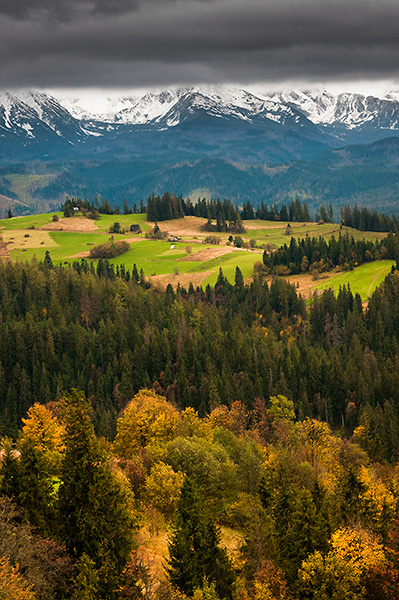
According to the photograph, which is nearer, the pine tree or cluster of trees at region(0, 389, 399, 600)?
cluster of trees at region(0, 389, 399, 600)

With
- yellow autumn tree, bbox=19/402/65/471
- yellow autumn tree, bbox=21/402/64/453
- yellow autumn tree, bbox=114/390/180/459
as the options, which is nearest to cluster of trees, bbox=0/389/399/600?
yellow autumn tree, bbox=19/402/65/471

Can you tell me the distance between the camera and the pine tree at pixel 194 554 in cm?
5241

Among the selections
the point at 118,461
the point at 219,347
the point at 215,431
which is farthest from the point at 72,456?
the point at 219,347

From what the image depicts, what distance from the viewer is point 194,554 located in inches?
2089

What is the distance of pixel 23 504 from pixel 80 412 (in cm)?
966

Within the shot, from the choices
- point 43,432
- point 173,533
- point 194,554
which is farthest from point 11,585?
point 43,432

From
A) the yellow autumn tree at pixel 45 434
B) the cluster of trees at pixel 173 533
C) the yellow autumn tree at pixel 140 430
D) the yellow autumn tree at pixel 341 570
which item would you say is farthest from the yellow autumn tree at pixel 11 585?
the yellow autumn tree at pixel 140 430

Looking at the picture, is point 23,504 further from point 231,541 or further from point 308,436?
point 308,436

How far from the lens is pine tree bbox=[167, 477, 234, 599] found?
52.4 m

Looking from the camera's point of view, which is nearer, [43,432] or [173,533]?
[173,533]

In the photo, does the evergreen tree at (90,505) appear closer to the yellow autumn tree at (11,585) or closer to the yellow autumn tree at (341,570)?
the yellow autumn tree at (11,585)

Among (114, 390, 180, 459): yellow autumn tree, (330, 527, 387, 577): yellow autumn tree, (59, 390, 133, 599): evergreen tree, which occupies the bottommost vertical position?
(114, 390, 180, 459): yellow autumn tree

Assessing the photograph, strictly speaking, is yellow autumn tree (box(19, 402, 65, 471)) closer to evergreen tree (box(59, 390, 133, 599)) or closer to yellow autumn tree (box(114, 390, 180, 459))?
evergreen tree (box(59, 390, 133, 599))

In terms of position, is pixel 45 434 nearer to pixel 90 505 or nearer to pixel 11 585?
pixel 90 505
